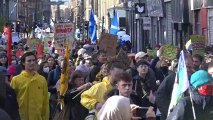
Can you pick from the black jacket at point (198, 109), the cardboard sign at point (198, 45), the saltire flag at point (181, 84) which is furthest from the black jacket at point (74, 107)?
the cardboard sign at point (198, 45)

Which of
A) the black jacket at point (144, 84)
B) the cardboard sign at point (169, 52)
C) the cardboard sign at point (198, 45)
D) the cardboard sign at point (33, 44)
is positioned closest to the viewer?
the black jacket at point (144, 84)

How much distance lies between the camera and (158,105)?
362 inches

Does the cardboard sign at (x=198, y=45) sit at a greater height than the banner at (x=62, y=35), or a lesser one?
lesser

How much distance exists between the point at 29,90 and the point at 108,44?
6334 millimetres

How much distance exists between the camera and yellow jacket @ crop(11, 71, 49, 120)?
911 cm

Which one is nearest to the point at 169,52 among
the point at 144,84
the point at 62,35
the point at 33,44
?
the point at 62,35

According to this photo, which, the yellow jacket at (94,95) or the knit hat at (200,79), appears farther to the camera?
the yellow jacket at (94,95)

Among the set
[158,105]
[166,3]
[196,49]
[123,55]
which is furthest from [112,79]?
[166,3]

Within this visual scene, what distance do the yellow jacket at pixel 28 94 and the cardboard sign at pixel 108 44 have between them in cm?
526

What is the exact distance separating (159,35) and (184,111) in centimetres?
3269

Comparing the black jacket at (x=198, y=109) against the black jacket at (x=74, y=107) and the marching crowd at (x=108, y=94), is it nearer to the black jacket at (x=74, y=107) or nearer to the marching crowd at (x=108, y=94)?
the marching crowd at (x=108, y=94)

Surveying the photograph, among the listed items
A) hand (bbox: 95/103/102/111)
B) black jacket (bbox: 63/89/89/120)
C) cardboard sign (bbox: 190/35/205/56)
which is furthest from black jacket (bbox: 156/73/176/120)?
cardboard sign (bbox: 190/35/205/56)

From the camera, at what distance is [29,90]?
29.9ft

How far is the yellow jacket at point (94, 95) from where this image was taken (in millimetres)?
7935
